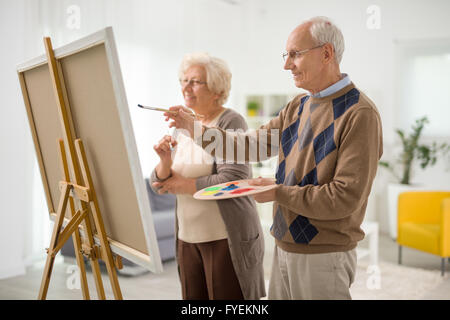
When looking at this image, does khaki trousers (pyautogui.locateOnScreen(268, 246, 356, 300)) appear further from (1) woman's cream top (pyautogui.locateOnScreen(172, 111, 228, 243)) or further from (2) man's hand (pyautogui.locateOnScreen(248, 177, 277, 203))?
(1) woman's cream top (pyautogui.locateOnScreen(172, 111, 228, 243))

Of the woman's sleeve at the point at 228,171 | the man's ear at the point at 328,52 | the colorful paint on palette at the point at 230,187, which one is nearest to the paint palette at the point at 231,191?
the colorful paint on palette at the point at 230,187

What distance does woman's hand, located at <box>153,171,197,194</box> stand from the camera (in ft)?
5.78

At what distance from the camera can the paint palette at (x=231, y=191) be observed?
1361 mm

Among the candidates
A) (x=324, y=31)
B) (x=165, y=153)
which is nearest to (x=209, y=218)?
(x=165, y=153)

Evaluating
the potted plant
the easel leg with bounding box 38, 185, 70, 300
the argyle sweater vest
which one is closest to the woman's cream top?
the argyle sweater vest

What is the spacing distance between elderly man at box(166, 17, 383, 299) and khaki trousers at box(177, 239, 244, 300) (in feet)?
1.14

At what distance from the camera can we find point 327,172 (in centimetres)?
135

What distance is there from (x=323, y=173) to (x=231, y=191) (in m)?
0.29

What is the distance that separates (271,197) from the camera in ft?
4.52

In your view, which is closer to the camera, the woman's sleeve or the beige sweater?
the beige sweater

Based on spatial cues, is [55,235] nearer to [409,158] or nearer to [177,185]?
[177,185]

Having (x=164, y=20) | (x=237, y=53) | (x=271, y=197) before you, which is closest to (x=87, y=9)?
(x=164, y=20)

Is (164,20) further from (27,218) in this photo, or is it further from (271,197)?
(271,197)

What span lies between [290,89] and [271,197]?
4897 millimetres
